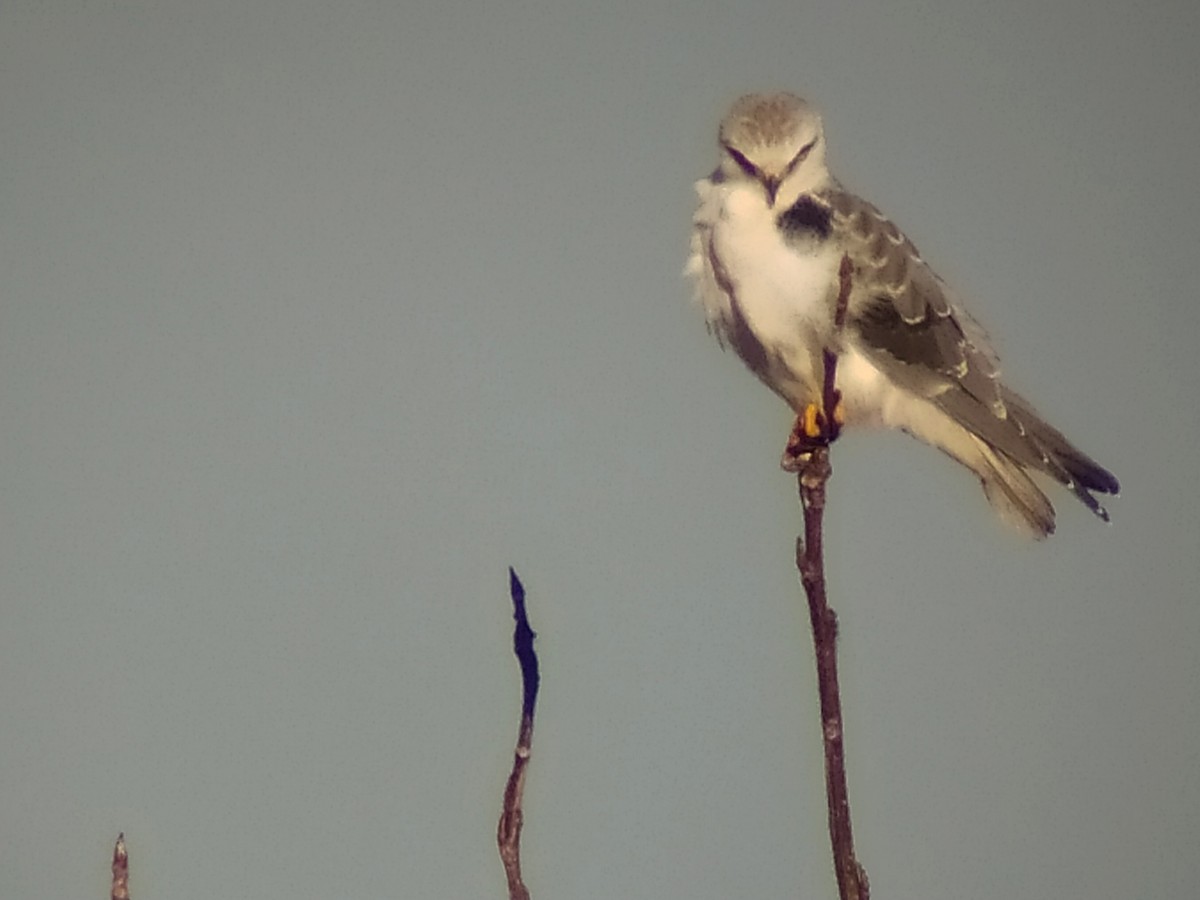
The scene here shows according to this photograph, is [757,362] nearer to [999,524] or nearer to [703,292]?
[703,292]

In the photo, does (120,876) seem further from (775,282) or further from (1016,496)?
(1016,496)

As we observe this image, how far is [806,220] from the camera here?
1048mm

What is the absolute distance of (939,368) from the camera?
110 cm

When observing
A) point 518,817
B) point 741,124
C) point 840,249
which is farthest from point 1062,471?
point 518,817

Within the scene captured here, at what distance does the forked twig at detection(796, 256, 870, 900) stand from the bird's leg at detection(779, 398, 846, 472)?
10 cm

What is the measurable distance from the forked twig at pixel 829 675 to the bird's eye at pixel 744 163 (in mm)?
374

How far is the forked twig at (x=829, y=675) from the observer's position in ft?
1.81

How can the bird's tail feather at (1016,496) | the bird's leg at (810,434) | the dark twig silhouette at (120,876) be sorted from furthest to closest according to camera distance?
1. the bird's tail feather at (1016,496)
2. the bird's leg at (810,434)
3. the dark twig silhouette at (120,876)

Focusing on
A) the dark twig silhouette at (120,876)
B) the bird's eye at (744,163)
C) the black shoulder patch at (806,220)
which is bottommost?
the dark twig silhouette at (120,876)

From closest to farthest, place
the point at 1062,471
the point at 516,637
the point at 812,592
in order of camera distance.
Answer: the point at 516,637 < the point at 812,592 < the point at 1062,471

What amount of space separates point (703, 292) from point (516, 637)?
70 cm

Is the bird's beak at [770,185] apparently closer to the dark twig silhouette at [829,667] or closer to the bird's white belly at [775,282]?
the bird's white belly at [775,282]

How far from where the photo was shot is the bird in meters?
1.04

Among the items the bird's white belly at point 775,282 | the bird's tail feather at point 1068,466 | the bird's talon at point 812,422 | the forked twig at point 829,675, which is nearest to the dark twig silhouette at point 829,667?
the forked twig at point 829,675
